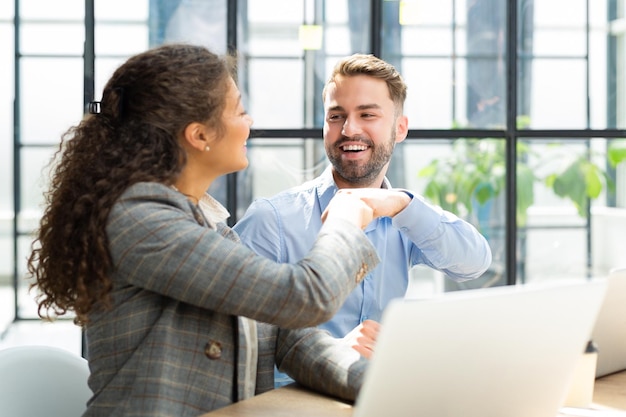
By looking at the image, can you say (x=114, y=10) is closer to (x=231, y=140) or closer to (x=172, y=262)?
(x=231, y=140)

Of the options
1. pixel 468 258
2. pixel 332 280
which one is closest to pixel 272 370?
pixel 332 280

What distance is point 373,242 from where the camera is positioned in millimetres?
2580

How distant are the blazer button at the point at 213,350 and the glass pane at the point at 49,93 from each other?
8.75 ft

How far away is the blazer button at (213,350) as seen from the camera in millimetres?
1612

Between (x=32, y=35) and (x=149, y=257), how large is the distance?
2.83 metres

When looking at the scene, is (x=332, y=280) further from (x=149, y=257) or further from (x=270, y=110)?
(x=270, y=110)

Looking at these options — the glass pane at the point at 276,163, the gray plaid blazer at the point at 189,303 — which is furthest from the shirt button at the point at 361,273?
the glass pane at the point at 276,163

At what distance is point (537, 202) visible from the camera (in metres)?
4.32

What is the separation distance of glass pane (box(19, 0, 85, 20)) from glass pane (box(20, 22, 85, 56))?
0.11 feet

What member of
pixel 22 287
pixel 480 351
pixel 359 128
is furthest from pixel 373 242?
pixel 22 287

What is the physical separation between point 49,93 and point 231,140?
2530mm

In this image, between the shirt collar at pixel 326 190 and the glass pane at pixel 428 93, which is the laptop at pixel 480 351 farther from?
the glass pane at pixel 428 93

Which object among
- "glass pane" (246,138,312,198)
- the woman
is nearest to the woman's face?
the woman

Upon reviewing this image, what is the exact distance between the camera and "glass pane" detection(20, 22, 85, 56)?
405cm
